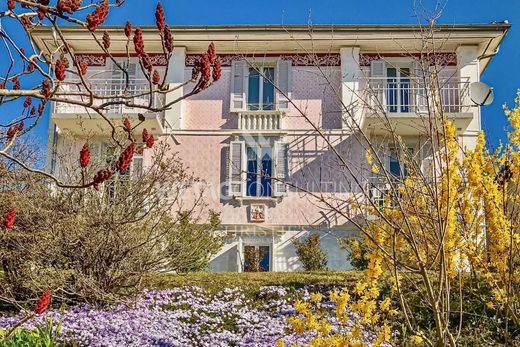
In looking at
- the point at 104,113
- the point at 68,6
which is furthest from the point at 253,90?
the point at 68,6

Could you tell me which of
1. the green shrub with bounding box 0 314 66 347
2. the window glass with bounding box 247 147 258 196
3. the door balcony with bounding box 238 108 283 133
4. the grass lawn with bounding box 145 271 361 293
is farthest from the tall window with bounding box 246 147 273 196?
the green shrub with bounding box 0 314 66 347

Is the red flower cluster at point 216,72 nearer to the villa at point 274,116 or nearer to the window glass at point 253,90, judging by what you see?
the villa at point 274,116

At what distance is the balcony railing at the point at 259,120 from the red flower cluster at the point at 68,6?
17657 mm

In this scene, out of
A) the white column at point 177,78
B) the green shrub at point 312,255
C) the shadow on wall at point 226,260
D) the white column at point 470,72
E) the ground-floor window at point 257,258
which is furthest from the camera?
the white column at point 177,78

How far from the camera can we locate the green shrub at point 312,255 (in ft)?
60.4

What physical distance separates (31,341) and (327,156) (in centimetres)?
1383

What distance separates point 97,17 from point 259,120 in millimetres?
17690

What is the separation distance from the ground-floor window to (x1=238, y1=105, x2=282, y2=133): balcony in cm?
356

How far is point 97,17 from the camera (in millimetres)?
3410

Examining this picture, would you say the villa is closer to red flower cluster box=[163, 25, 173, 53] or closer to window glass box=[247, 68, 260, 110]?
window glass box=[247, 68, 260, 110]

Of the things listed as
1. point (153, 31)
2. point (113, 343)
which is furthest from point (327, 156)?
point (113, 343)

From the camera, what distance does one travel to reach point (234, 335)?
29.9 feet

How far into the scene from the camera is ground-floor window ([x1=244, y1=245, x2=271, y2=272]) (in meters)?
18.8

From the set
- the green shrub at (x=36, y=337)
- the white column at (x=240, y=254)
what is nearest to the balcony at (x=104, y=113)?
the white column at (x=240, y=254)
